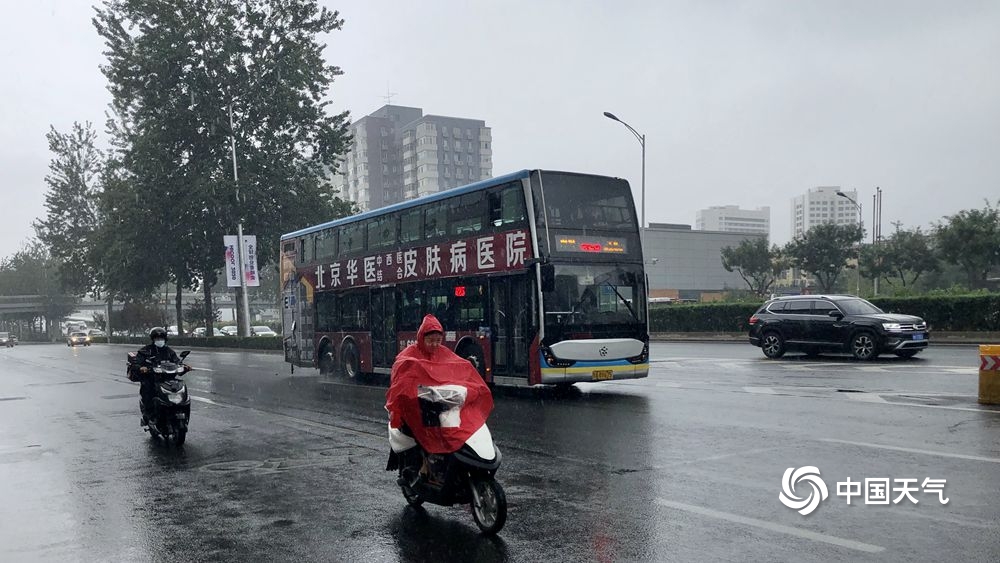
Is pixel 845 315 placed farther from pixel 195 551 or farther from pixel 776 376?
pixel 195 551

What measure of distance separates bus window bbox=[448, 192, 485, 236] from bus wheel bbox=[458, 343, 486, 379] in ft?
7.13

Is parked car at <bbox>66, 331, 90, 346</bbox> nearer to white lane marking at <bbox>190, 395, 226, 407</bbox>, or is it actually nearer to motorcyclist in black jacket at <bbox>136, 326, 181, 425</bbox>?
white lane marking at <bbox>190, 395, 226, 407</bbox>

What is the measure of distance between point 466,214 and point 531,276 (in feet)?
7.72

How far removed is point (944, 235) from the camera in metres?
45.7

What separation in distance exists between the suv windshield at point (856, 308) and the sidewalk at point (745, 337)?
6.88 meters

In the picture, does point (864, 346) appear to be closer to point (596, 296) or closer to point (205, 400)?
point (596, 296)

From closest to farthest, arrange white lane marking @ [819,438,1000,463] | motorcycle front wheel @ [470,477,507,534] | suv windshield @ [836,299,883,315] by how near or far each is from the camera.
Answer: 1. motorcycle front wheel @ [470,477,507,534]
2. white lane marking @ [819,438,1000,463]
3. suv windshield @ [836,299,883,315]

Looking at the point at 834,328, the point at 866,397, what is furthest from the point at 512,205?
the point at 834,328

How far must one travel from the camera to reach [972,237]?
44.5 metres

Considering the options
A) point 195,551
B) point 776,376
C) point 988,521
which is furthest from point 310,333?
point 988,521

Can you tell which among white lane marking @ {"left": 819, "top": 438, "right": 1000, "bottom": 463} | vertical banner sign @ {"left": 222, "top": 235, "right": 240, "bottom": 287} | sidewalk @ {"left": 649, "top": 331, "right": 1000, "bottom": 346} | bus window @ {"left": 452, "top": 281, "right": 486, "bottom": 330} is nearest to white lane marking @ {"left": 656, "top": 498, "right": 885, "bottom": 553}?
white lane marking @ {"left": 819, "top": 438, "right": 1000, "bottom": 463}

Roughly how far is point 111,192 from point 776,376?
40.8 m

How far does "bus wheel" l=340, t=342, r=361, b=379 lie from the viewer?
19391 millimetres

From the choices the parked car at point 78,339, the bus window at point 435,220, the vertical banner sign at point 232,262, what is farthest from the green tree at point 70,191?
the bus window at point 435,220
